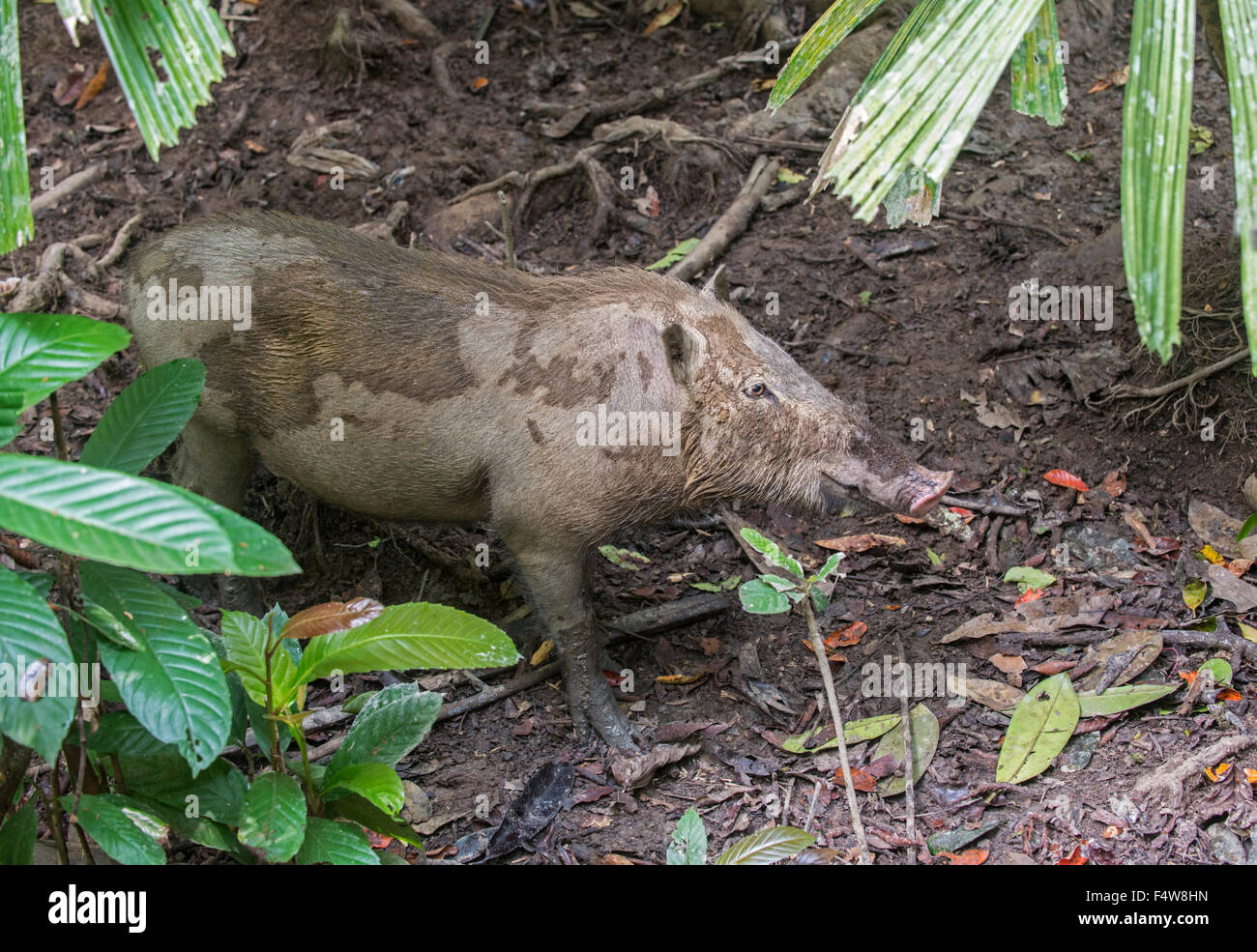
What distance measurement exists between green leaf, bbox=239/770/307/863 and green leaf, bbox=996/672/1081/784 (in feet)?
9.62

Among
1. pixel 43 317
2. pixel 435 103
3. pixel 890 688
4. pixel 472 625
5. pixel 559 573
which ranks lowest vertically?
pixel 890 688

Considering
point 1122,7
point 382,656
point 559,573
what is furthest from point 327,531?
point 1122,7

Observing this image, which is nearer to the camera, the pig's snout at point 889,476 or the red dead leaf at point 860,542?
the pig's snout at point 889,476

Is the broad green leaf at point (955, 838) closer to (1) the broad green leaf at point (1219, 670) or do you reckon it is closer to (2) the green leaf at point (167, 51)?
(1) the broad green leaf at point (1219, 670)

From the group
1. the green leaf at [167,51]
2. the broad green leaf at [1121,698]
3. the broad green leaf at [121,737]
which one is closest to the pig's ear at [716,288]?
the broad green leaf at [1121,698]

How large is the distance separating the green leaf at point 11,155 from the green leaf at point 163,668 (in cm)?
99

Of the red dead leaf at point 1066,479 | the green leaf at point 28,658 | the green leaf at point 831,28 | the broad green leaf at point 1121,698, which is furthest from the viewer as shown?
the red dead leaf at point 1066,479

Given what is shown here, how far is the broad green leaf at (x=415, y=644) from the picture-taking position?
11.3ft

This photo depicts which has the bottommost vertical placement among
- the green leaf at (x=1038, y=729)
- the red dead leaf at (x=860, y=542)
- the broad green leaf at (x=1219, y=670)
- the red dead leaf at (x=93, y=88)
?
the green leaf at (x=1038, y=729)

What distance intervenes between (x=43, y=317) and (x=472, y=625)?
5.04 feet

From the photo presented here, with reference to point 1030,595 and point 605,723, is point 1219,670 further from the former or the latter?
point 605,723
